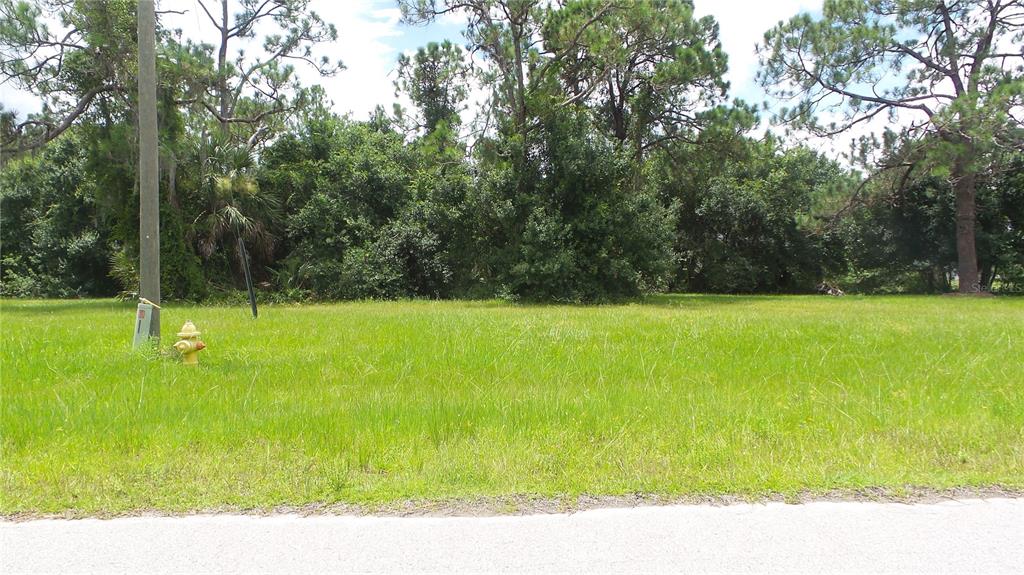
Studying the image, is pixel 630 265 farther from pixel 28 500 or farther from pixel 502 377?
pixel 28 500

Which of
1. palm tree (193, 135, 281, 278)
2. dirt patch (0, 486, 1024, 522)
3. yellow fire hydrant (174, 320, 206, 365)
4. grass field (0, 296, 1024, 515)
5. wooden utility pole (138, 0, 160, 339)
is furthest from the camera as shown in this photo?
palm tree (193, 135, 281, 278)

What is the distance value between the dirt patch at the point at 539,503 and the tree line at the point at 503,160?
18.0 metres

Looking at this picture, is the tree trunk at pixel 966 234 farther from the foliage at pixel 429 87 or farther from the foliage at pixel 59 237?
the foliage at pixel 59 237

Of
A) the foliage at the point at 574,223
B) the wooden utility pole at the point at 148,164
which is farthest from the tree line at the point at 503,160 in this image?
the wooden utility pole at the point at 148,164

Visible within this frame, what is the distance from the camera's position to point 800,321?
1302cm

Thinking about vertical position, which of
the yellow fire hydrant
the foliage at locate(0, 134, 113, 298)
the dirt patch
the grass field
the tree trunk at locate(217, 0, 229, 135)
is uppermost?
the tree trunk at locate(217, 0, 229, 135)

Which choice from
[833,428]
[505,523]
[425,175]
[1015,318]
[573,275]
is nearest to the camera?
[505,523]

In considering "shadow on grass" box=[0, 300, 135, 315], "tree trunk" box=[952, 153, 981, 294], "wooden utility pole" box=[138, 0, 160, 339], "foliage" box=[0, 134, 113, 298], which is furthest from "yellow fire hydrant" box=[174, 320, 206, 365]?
"tree trunk" box=[952, 153, 981, 294]

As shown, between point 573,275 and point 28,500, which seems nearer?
point 28,500

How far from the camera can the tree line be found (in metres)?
20.7

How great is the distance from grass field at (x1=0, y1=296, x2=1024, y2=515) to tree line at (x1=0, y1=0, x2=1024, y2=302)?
1409cm

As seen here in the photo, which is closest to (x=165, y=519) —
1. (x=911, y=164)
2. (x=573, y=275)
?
(x=573, y=275)

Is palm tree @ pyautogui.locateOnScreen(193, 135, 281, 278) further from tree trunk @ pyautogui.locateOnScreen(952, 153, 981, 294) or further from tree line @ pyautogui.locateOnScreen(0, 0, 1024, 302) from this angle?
tree trunk @ pyautogui.locateOnScreen(952, 153, 981, 294)

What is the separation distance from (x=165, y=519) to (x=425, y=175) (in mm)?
26088
